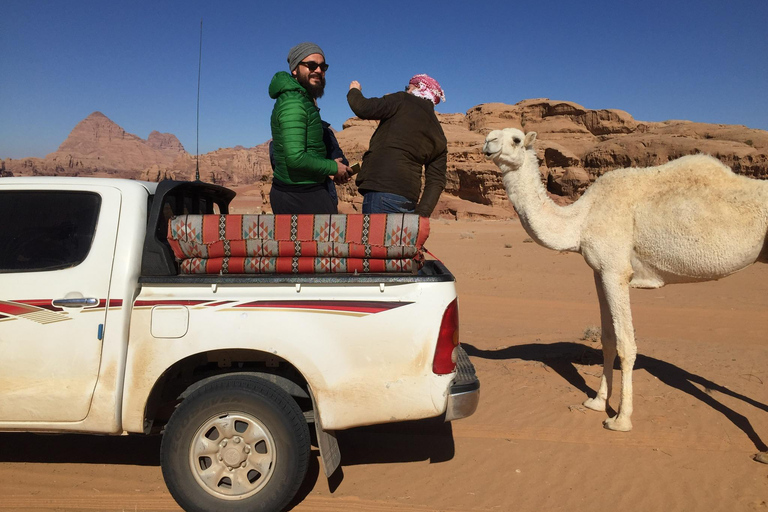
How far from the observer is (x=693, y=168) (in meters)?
5.50

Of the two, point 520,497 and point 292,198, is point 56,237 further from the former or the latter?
point 520,497

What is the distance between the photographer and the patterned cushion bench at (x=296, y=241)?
3.75 meters

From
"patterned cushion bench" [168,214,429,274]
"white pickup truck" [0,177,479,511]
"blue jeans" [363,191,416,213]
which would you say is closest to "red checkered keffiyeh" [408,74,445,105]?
"blue jeans" [363,191,416,213]

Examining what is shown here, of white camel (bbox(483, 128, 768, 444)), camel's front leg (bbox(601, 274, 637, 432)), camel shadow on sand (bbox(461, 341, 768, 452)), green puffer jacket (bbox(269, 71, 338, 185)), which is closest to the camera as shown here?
green puffer jacket (bbox(269, 71, 338, 185))

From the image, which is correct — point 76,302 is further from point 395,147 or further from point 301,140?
point 395,147

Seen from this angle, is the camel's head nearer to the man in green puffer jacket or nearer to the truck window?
the man in green puffer jacket

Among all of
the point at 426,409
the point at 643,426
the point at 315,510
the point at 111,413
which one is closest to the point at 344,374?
the point at 426,409

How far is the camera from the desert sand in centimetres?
417

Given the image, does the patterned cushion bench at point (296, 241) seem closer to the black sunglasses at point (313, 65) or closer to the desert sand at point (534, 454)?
the black sunglasses at point (313, 65)

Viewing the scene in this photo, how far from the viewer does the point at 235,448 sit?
3.61 m

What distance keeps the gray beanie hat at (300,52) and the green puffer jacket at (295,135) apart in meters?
0.18

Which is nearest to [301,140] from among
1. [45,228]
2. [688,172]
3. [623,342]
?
[45,228]

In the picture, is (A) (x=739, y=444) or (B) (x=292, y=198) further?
(A) (x=739, y=444)

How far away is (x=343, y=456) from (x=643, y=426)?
2.98 m
